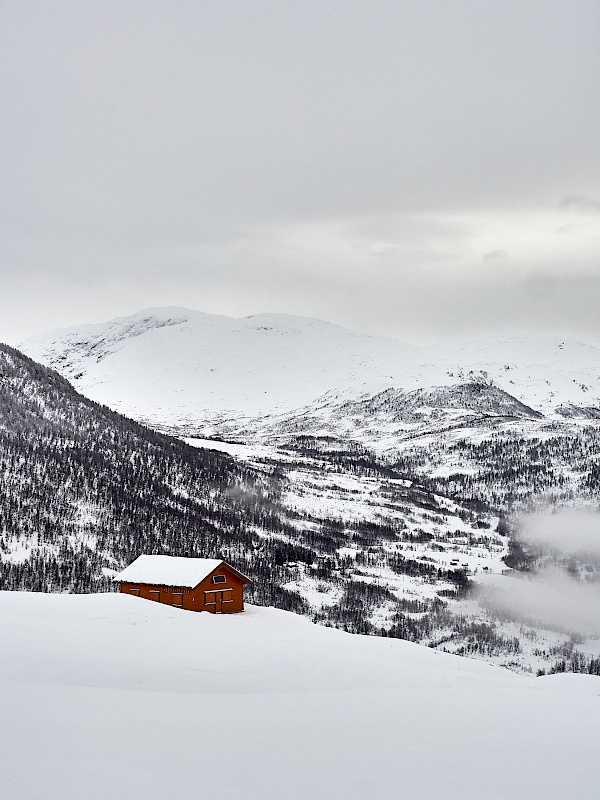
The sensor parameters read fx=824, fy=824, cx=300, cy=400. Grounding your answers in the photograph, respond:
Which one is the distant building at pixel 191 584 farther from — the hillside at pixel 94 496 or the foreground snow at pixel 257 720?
the hillside at pixel 94 496

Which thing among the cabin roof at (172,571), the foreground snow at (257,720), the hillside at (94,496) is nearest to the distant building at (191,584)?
the cabin roof at (172,571)

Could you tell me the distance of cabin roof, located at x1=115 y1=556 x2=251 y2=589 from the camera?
2275 inches

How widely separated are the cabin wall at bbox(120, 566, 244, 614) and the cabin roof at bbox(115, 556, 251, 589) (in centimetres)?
35

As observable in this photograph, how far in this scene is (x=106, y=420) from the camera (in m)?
178

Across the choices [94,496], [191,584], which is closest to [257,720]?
[191,584]

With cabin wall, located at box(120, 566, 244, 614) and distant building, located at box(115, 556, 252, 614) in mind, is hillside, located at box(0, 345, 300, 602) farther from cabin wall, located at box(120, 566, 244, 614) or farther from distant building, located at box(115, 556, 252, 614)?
cabin wall, located at box(120, 566, 244, 614)

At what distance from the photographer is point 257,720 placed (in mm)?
22406

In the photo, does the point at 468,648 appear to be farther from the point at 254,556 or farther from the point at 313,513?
the point at 313,513

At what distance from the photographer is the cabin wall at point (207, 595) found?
57.0 meters

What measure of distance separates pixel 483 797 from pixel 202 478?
165 metres

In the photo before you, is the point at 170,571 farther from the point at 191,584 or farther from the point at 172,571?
the point at 191,584

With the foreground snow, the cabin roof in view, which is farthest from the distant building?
the foreground snow

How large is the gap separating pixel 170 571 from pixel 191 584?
327cm

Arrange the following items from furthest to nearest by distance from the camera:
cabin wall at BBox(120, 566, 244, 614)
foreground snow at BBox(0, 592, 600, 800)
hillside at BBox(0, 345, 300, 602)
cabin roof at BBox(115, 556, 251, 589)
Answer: hillside at BBox(0, 345, 300, 602) < cabin roof at BBox(115, 556, 251, 589) < cabin wall at BBox(120, 566, 244, 614) < foreground snow at BBox(0, 592, 600, 800)
